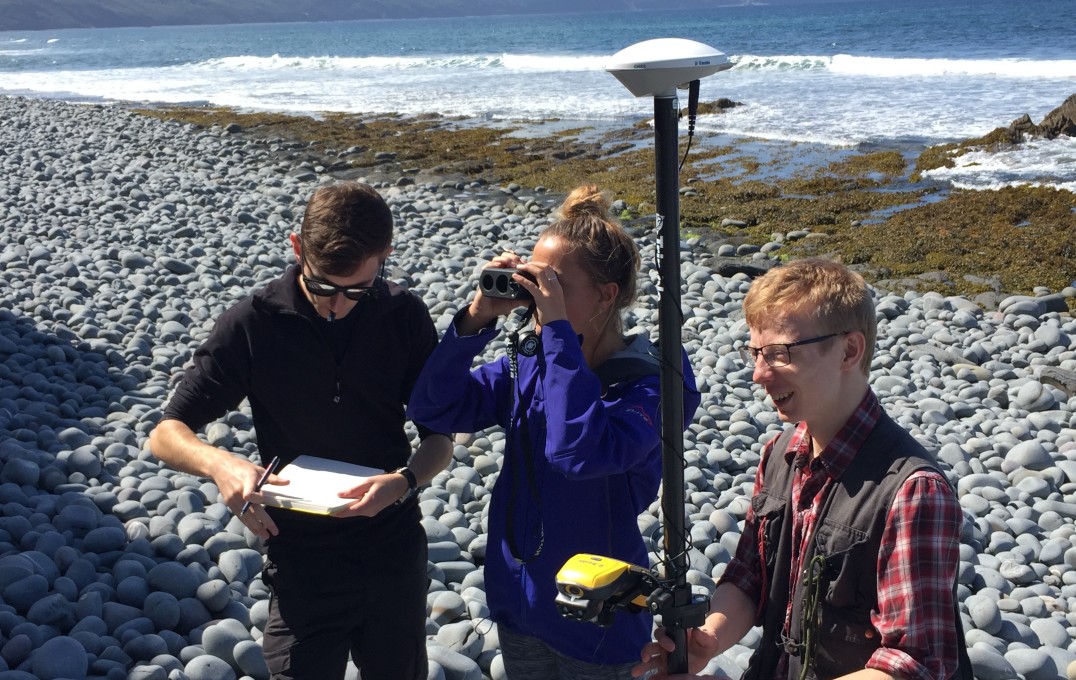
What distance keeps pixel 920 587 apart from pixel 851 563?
14cm

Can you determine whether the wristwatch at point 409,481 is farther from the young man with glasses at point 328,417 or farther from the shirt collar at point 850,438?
the shirt collar at point 850,438

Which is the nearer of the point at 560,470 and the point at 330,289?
the point at 560,470

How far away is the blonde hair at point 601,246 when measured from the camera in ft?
7.60

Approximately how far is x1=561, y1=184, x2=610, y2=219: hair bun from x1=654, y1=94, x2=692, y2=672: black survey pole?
2.63ft

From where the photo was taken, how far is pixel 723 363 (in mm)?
6852

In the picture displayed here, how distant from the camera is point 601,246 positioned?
2326 mm

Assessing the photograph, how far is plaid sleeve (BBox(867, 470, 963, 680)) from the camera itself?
5.59 feet

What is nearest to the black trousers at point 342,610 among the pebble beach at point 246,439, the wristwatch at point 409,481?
the wristwatch at point 409,481

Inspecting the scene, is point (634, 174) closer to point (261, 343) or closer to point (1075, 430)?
point (1075, 430)

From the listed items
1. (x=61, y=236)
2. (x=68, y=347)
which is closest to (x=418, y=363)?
(x=68, y=347)

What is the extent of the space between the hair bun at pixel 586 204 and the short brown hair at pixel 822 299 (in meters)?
0.58

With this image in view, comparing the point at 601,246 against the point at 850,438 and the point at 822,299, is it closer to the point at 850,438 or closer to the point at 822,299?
Answer: the point at 822,299

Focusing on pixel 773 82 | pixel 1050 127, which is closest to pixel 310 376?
pixel 1050 127

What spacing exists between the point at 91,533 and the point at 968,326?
6.98 meters
